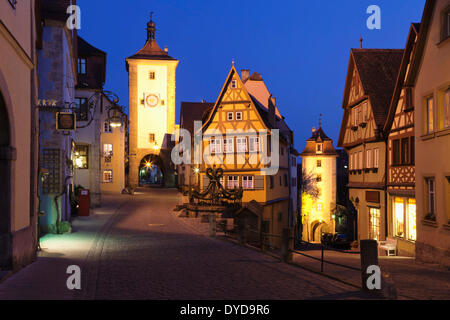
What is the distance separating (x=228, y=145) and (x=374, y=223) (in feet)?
43.9

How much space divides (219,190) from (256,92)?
17.0 metres

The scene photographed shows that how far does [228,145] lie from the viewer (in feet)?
118

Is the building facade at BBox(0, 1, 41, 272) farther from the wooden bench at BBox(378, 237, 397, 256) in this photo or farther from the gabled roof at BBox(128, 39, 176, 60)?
the gabled roof at BBox(128, 39, 176, 60)

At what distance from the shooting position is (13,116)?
10.6 metres

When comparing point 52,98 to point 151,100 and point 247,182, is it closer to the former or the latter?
point 247,182

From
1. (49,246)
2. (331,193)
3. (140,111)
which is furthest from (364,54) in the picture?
(140,111)

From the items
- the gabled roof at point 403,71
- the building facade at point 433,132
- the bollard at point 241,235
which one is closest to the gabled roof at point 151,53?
the gabled roof at point 403,71

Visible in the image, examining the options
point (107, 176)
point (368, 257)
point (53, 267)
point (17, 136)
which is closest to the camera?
point (368, 257)

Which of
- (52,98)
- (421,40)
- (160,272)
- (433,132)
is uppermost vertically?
(421,40)

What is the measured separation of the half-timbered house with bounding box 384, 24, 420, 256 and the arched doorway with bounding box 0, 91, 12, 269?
1541cm

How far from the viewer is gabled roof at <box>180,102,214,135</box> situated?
54.4 meters

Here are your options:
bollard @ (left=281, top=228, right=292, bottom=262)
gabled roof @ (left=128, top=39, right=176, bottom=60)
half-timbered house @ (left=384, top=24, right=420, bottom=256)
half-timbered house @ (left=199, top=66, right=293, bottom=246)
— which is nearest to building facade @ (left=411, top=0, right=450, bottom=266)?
half-timbered house @ (left=384, top=24, right=420, bottom=256)

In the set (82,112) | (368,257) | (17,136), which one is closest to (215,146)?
(82,112)
